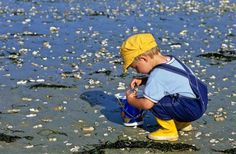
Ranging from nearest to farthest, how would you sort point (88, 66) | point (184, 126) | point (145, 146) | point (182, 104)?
point (145, 146) < point (182, 104) < point (184, 126) < point (88, 66)

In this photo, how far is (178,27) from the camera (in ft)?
64.7

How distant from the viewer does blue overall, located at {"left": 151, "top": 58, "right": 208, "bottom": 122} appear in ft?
27.2

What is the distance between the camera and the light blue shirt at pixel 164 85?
825cm

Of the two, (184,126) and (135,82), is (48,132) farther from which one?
(184,126)

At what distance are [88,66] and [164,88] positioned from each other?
531cm

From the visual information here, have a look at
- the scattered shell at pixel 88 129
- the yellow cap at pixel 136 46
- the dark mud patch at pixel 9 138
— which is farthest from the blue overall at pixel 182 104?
the dark mud patch at pixel 9 138

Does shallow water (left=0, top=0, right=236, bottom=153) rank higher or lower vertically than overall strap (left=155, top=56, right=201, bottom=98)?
lower

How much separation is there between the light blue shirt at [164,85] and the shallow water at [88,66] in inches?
31.3

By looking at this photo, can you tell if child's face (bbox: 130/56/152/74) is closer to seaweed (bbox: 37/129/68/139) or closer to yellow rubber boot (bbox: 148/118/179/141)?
yellow rubber boot (bbox: 148/118/179/141)

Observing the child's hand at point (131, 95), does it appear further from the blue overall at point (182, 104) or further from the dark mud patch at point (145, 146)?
the dark mud patch at point (145, 146)

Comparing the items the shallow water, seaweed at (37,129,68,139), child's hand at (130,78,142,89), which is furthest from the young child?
seaweed at (37,129,68,139)

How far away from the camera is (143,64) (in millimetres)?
8398

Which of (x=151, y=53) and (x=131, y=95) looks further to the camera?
(x=131, y=95)

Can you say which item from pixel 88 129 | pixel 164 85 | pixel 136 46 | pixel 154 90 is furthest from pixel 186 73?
pixel 88 129
